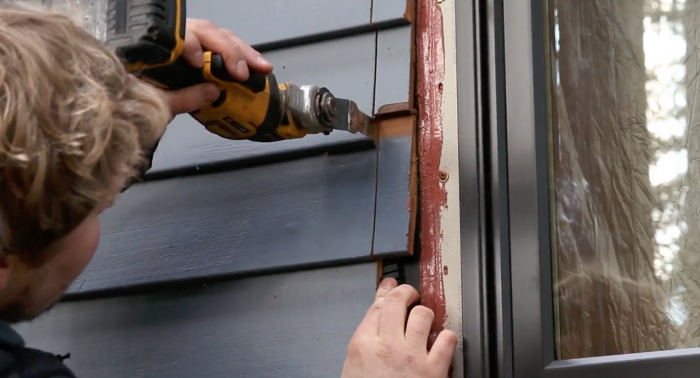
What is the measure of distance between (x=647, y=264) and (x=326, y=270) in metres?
0.51

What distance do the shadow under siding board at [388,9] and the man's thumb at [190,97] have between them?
331 mm

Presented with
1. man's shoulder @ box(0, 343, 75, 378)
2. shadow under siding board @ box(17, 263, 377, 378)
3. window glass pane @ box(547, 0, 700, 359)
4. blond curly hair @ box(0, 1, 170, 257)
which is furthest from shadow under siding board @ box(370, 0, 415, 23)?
man's shoulder @ box(0, 343, 75, 378)

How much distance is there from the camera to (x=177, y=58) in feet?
3.79

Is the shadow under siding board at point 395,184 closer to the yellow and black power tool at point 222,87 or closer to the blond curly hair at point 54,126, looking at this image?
the yellow and black power tool at point 222,87

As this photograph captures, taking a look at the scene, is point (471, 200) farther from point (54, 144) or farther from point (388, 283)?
point (54, 144)

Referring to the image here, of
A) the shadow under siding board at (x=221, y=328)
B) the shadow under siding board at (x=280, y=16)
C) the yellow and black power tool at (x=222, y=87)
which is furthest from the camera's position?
the shadow under siding board at (x=280, y=16)

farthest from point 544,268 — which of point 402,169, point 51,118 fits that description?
point 51,118

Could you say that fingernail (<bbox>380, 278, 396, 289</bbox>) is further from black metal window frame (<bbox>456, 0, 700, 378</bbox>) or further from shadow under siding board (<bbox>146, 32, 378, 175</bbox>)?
shadow under siding board (<bbox>146, 32, 378, 175</bbox>)

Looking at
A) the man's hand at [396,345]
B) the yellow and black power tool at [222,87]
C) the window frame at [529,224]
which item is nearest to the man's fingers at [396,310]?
the man's hand at [396,345]

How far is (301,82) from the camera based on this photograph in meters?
1.46

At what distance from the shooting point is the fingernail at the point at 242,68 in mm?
1220

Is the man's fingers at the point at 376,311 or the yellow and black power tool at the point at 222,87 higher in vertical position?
the yellow and black power tool at the point at 222,87

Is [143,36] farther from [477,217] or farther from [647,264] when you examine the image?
[647,264]

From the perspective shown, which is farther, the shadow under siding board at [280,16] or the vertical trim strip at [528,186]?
Result: the shadow under siding board at [280,16]
